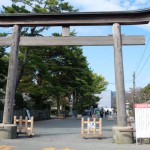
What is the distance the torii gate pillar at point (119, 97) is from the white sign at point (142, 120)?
16.6 inches

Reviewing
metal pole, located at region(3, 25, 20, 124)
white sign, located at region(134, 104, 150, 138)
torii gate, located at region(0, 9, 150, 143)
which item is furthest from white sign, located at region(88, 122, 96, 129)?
metal pole, located at region(3, 25, 20, 124)

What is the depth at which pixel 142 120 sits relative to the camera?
13.1 meters

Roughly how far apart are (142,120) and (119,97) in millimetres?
1474

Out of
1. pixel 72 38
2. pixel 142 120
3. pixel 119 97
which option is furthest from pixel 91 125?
pixel 72 38

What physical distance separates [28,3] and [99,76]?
4188cm

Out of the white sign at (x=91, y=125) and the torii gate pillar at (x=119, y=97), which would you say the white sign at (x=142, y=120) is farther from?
the white sign at (x=91, y=125)

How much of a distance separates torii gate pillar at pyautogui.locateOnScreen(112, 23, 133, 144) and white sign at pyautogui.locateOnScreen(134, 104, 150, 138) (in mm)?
421

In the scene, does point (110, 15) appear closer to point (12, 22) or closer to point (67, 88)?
point (12, 22)

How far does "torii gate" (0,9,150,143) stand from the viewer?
14.3m

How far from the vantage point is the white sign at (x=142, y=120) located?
13.0m

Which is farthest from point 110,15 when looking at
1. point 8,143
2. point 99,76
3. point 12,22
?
point 99,76

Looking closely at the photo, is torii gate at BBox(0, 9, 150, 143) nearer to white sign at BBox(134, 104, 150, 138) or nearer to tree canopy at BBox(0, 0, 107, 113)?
white sign at BBox(134, 104, 150, 138)

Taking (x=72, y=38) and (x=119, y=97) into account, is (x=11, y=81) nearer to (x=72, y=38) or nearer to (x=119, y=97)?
(x=72, y=38)

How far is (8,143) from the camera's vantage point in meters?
12.5
